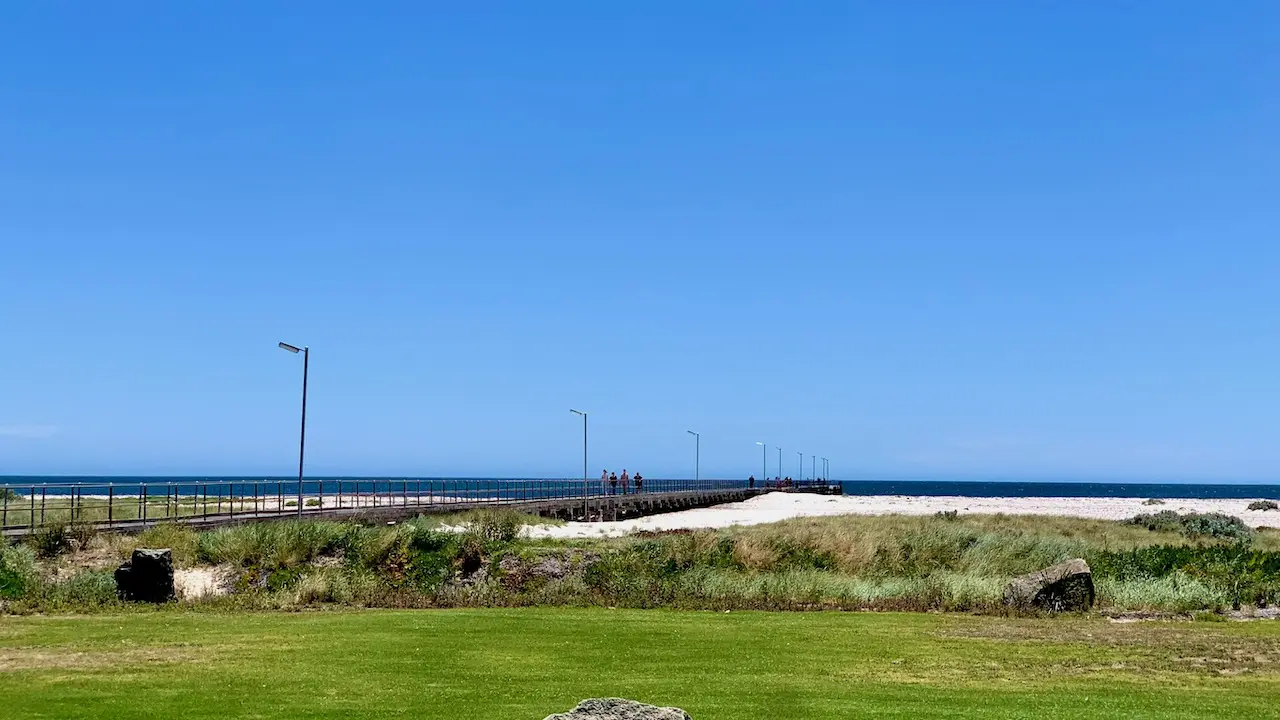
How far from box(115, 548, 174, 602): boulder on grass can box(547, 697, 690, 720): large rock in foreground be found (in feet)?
58.7

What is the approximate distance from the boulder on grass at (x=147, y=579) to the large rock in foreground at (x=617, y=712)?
58.7 ft

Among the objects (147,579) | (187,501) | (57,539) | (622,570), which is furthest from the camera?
(187,501)

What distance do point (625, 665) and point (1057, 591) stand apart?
1124 cm

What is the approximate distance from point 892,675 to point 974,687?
1.15 meters

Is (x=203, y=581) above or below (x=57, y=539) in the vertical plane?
below

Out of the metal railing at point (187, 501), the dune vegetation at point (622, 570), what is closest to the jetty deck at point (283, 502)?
the metal railing at point (187, 501)

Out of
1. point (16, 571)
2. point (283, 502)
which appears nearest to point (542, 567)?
point (16, 571)

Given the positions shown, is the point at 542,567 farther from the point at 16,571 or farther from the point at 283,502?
the point at 283,502

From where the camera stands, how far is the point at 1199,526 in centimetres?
5803

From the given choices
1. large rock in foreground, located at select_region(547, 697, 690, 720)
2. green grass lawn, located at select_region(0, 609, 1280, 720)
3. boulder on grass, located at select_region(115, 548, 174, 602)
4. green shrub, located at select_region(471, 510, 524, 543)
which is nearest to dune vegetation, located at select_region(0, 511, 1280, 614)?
green shrub, located at select_region(471, 510, 524, 543)

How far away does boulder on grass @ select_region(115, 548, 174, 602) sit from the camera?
23.4m

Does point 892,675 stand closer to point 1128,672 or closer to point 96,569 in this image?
point 1128,672

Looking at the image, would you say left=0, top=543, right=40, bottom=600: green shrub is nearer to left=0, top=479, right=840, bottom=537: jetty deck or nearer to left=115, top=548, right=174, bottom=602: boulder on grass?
left=115, top=548, right=174, bottom=602: boulder on grass

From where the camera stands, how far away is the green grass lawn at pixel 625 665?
12.8 m
